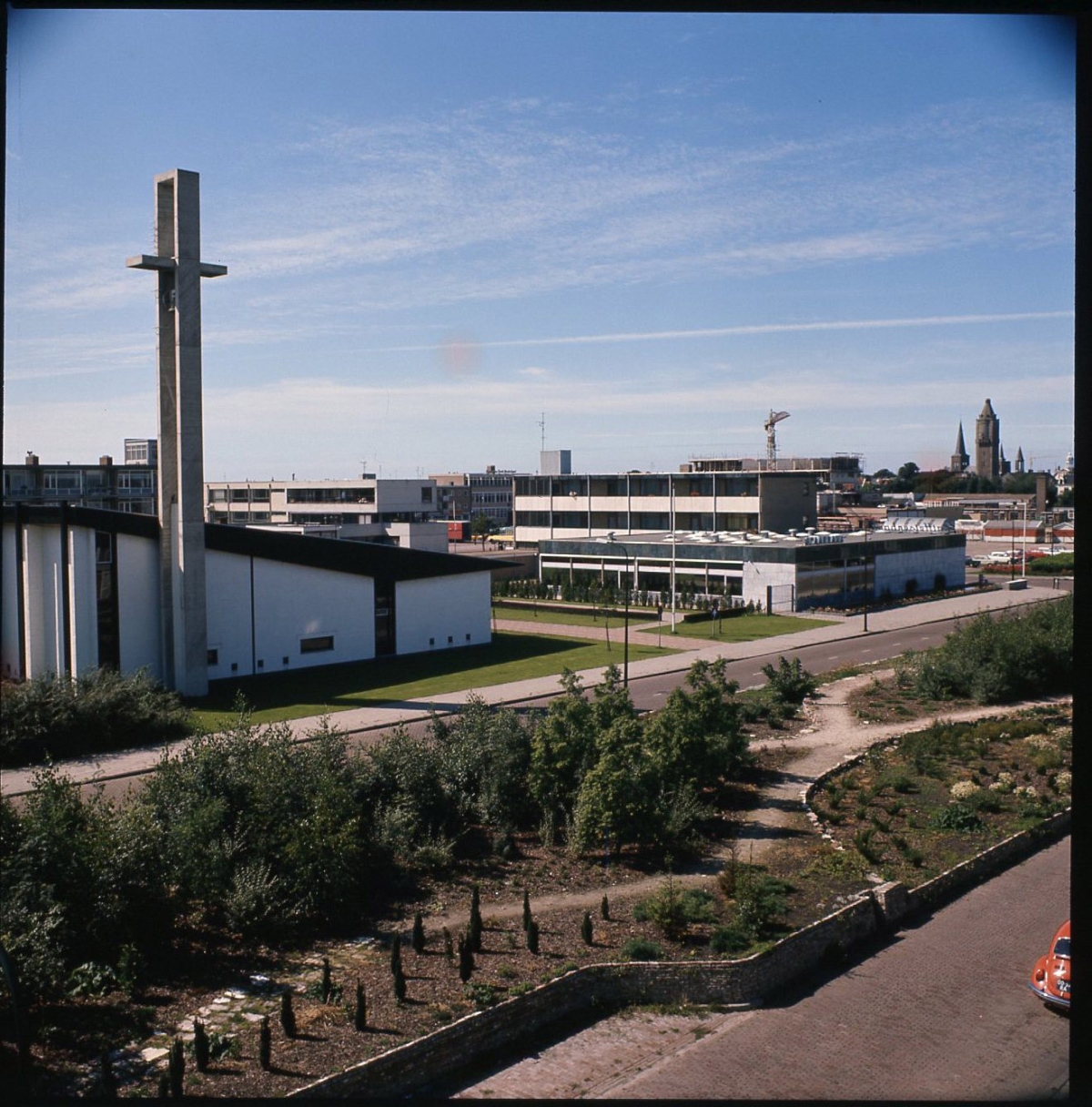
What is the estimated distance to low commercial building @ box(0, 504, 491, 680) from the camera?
18.4 metres

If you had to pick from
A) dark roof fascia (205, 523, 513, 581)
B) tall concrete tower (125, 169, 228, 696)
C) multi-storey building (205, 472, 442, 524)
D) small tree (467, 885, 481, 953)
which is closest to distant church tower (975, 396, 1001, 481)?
multi-storey building (205, 472, 442, 524)

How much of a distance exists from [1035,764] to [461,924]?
28.5 ft

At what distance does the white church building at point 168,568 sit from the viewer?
60.0 feet

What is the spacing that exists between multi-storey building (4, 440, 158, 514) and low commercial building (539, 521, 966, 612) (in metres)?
14.0

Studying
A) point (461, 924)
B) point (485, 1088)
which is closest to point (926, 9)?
point (485, 1088)

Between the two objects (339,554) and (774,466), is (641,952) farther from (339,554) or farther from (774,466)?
(774,466)

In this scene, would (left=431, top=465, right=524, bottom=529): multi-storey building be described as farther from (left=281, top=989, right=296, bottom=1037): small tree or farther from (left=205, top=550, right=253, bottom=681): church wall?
(left=281, top=989, right=296, bottom=1037): small tree

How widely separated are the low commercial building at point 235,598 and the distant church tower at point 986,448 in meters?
33.1

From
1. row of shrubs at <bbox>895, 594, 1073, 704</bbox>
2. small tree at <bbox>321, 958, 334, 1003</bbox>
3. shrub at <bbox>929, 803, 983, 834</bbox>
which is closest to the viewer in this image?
small tree at <bbox>321, 958, 334, 1003</bbox>

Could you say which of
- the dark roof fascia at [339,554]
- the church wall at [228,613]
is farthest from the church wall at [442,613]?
the church wall at [228,613]

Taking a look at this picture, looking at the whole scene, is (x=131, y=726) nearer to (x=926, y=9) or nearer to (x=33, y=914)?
(x=33, y=914)

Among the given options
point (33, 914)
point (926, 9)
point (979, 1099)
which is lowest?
point (33, 914)

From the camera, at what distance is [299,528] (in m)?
33.3

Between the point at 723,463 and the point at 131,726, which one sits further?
the point at 723,463
